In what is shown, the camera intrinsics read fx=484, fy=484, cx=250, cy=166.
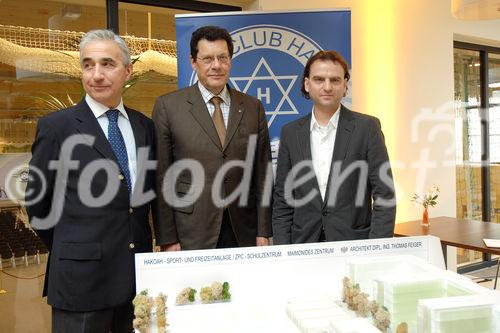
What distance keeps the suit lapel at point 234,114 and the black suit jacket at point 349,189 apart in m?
0.28

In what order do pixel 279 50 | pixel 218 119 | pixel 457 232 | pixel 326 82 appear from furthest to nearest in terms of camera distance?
pixel 457 232, pixel 279 50, pixel 218 119, pixel 326 82

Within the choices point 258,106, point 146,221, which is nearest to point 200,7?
point 258,106

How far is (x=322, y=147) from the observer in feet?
7.22

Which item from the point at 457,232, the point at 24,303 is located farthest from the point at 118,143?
the point at 457,232

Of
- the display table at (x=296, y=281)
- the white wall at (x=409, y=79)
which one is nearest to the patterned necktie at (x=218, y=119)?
the display table at (x=296, y=281)

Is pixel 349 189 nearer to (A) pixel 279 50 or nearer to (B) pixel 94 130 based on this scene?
(B) pixel 94 130

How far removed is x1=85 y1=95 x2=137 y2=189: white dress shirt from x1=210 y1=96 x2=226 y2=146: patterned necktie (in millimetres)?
453

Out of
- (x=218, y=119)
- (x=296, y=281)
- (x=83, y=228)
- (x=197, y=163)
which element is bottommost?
(x=296, y=281)

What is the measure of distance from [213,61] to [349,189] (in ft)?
2.72

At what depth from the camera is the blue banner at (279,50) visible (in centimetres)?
313

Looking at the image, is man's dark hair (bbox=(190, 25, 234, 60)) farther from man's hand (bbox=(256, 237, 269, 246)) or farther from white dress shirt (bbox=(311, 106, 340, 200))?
man's hand (bbox=(256, 237, 269, 246))

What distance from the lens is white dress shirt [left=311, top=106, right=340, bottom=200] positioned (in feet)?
7.08

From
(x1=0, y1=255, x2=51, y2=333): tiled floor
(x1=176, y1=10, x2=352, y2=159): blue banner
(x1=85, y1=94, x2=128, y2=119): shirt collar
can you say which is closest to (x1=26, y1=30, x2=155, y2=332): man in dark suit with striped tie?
(x1=85, y1=94, x2=128, y2=119): shirt collar

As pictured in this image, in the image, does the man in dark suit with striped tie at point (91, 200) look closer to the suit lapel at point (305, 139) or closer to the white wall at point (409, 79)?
the suit lapel at point (305, 139)
